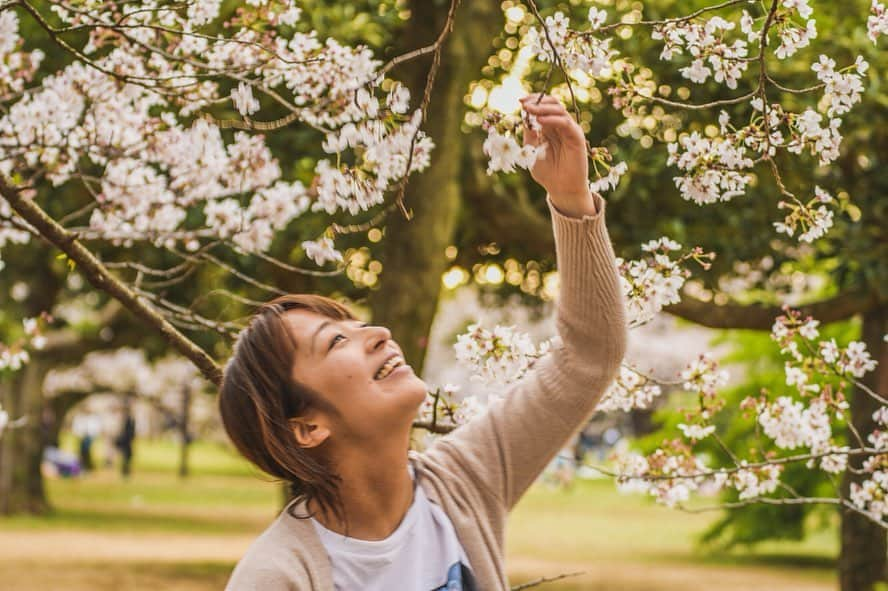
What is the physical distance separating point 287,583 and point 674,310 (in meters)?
4.97

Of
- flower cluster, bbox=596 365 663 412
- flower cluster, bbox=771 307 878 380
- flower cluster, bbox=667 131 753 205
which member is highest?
flower cluster, bbox=667 131 753 205

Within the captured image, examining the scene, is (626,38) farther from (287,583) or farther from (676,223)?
(287,583)

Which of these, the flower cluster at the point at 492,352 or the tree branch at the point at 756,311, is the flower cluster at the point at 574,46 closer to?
the flower cluster at the point at 492,352

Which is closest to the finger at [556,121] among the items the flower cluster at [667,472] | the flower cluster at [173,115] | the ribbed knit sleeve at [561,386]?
the ribbed knit sleeve at [561,386]

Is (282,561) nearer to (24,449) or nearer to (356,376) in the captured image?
(356,376)

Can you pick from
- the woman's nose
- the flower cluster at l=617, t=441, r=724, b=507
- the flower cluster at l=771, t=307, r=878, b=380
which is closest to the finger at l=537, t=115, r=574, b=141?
the woman's nose

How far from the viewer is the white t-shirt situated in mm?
1821

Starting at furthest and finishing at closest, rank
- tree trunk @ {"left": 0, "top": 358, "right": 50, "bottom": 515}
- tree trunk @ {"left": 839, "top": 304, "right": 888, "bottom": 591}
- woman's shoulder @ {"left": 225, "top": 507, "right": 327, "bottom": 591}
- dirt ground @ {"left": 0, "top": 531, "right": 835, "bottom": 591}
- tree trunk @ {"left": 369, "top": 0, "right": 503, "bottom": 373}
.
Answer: tree trunk @ {"left": 0, "top": 358, "right": 50, "bottom": 515}
dirt ground @ {"left": 0, "top": 531, "right": 835, "bottom": 591}
tree trunk @ {"left": 839, "top": 304, "right": 888, "bottom": 591}
tree trunk @ {"left": 369, "top": 0, "right": 503, "bottom": 373}
woman's shoulder @ {"left": 225, "top": 507, "right": 327, "bottom": 591}

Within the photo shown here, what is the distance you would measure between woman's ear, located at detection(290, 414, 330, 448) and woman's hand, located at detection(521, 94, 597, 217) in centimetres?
52

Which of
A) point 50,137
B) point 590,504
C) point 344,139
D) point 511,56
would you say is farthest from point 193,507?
point 344,139

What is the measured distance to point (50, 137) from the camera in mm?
4992

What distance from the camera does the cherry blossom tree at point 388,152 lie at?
275 cm

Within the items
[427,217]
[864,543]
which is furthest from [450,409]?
[864,543]

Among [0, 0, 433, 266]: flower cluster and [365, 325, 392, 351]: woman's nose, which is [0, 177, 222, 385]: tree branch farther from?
[365, 325, 392, 351]: woman's nose
